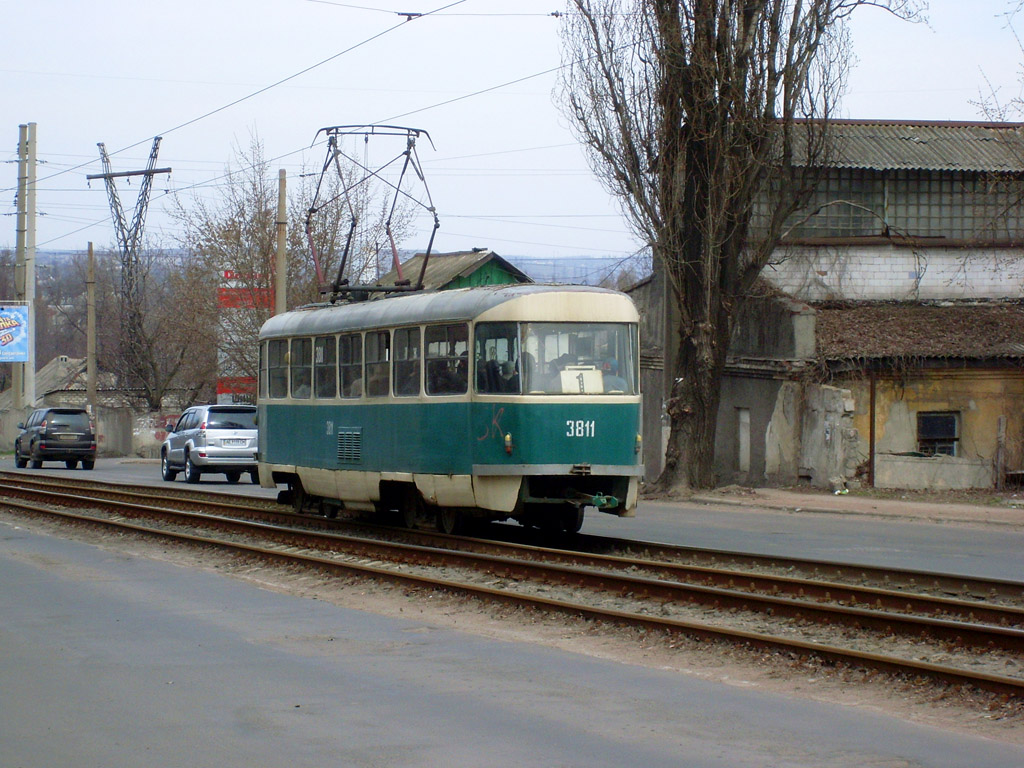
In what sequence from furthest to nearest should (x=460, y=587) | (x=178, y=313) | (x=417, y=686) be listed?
(x=178, y=313)
(x=460, y=587)
(x=417, y=686)

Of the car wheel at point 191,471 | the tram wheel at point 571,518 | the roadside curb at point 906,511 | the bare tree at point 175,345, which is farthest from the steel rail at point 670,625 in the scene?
the bare tree at point 175,345

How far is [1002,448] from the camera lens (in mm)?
25703

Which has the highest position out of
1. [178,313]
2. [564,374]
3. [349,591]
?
[178,313]

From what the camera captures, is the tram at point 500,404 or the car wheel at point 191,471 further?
the car wheel at point 191,471

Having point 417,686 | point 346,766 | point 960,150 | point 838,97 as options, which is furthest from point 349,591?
point 960,150

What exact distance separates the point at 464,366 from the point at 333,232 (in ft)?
93.4

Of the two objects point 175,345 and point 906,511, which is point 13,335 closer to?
point 175,345

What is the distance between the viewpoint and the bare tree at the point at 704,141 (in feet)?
80.7

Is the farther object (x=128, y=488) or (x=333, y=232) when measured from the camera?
(x=333, y=232)

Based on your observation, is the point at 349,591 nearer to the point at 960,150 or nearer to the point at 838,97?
the point at 838,97

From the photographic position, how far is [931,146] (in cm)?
3191

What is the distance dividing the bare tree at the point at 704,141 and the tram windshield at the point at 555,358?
10835mm

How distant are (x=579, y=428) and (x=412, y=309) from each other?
2.79m

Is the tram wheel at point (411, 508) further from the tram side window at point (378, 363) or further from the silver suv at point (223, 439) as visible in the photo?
the silver suv at point (223, 439)
